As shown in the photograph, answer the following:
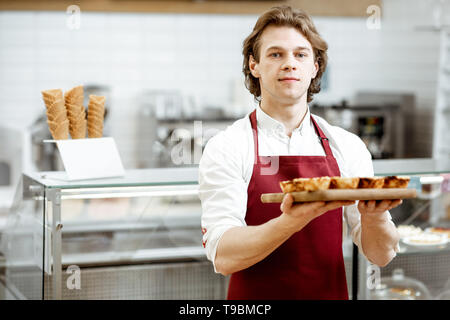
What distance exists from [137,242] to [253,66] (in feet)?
3.57

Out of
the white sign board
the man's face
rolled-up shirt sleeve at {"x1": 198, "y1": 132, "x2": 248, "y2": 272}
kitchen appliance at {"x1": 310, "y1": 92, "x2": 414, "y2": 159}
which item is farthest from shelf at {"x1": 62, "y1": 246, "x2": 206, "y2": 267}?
kitchen appliance at {"x1": 310, "y1": 92, "x2": 414, "y2": 159}

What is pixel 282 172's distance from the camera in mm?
1593

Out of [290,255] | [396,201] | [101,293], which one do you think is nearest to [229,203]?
[290,255]

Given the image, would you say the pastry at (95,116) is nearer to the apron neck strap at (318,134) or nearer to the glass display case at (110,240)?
the glass display case at (110,240)

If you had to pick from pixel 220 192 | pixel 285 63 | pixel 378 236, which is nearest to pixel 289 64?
pixel 285 63

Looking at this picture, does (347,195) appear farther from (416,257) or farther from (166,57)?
(166,57)

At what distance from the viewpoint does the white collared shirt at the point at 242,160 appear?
4.88ft

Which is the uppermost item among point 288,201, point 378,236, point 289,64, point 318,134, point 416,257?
point 289,64

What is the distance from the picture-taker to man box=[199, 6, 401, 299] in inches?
59.2

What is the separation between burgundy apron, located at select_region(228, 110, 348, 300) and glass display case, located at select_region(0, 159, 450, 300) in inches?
18.3

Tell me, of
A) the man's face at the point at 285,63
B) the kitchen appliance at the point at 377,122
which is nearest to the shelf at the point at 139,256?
the man's face at the point at 285,63

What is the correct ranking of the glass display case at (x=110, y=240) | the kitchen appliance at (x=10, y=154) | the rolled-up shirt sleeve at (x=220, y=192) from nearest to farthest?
1. the rolled-up shirt sleeve at (x=220, y=192)
2. the glass display case at (x=110, y=240)
3. the kitchen appliance at (x=10, y=154)

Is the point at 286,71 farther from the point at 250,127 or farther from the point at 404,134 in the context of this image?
the point at 404,134
